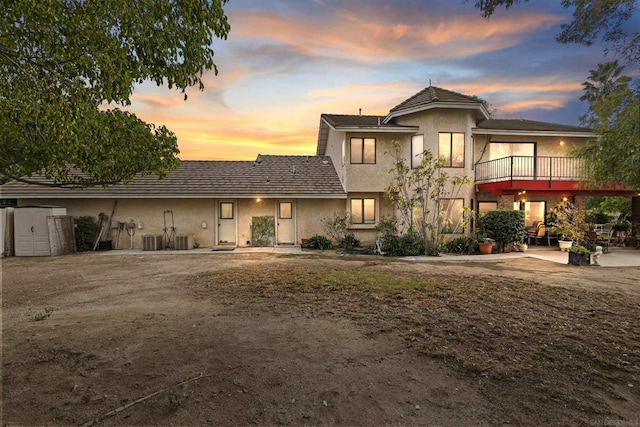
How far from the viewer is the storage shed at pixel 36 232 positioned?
573 inches

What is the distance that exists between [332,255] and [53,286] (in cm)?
948

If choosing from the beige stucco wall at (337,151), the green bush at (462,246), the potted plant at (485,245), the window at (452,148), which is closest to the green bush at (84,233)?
the beige stucco wall at (337,151)

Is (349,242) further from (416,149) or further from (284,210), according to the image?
(416,149)

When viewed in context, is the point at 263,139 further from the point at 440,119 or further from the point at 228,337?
the point at 228,337

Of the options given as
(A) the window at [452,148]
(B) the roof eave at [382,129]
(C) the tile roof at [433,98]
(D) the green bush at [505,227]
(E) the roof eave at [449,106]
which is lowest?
(D) the green bush at [505,227]

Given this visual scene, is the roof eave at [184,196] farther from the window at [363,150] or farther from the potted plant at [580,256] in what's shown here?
the potted plant at [580,256]

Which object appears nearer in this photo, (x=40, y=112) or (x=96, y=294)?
(x=40, y=112)

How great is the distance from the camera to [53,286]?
341 inches

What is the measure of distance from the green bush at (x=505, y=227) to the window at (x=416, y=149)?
441 cm

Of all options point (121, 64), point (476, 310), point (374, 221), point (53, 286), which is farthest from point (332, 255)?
point (121, 64)

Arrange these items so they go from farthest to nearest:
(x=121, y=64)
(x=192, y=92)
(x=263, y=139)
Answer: (x=263, y=139) < (x=192, y=92) < (x=121, y=64)

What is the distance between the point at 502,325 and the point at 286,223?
43.5ft

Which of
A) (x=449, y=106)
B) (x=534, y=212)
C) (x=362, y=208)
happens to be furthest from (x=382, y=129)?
(x=534, y=212)

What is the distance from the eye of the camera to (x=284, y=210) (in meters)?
17.9
